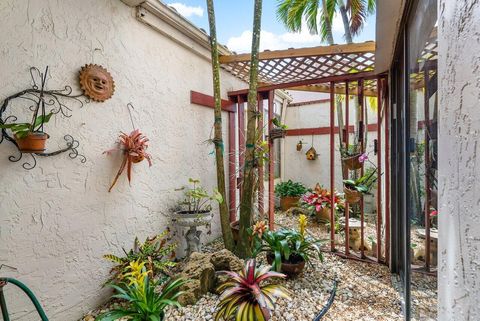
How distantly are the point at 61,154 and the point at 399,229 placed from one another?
287cm

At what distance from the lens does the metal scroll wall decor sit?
4.52 feet

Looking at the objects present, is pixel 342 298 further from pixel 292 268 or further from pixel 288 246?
pixel 288 246

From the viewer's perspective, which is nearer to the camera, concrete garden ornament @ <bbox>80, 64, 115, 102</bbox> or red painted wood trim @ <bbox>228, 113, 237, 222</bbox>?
concrete garden ornament @ <bbox>80, 64, 115, 102</bbox>

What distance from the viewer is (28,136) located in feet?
4.44

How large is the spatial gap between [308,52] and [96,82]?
207cm

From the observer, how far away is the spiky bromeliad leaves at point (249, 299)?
1.35 meters

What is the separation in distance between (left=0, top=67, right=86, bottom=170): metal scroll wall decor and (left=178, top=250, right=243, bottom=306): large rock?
1.22 meters

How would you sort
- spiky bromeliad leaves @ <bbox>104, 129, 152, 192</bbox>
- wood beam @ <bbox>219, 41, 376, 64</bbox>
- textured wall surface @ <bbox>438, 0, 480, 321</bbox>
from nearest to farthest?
textured wall surface @ <bbox>438, 0, 480, 321</bbox> < spiky bromeliad leaves @ <bbox>104, 129, 152, 192</bbox> < wood beam @ <bbox>219, 41, 376, 64</bbox>

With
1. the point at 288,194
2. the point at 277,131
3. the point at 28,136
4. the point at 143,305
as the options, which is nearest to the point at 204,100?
the point at 277,131

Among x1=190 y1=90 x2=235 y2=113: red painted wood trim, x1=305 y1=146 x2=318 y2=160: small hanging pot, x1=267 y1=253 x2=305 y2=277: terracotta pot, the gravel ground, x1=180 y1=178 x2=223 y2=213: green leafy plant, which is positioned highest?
x1=190 y1=90 x2=235 y2=113: red painted wood trim

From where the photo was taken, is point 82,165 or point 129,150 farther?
point 129,150

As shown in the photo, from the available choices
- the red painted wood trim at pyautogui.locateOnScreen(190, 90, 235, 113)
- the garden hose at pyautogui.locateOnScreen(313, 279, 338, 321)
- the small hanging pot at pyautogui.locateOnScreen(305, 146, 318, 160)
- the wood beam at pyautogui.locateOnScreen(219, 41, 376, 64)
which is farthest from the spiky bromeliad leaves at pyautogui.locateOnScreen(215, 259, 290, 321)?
the small hanging pot at pyautogui.locateOnScreen(305, 146, 318, 160)

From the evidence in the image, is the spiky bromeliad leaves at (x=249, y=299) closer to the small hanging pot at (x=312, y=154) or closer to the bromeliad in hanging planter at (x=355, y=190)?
the bromeliad in hanging planter at (x=355, y=190)

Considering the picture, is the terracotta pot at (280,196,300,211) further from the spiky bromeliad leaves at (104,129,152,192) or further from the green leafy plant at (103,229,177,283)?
the spiky bromeliad leaves at (104,129,152,192)
